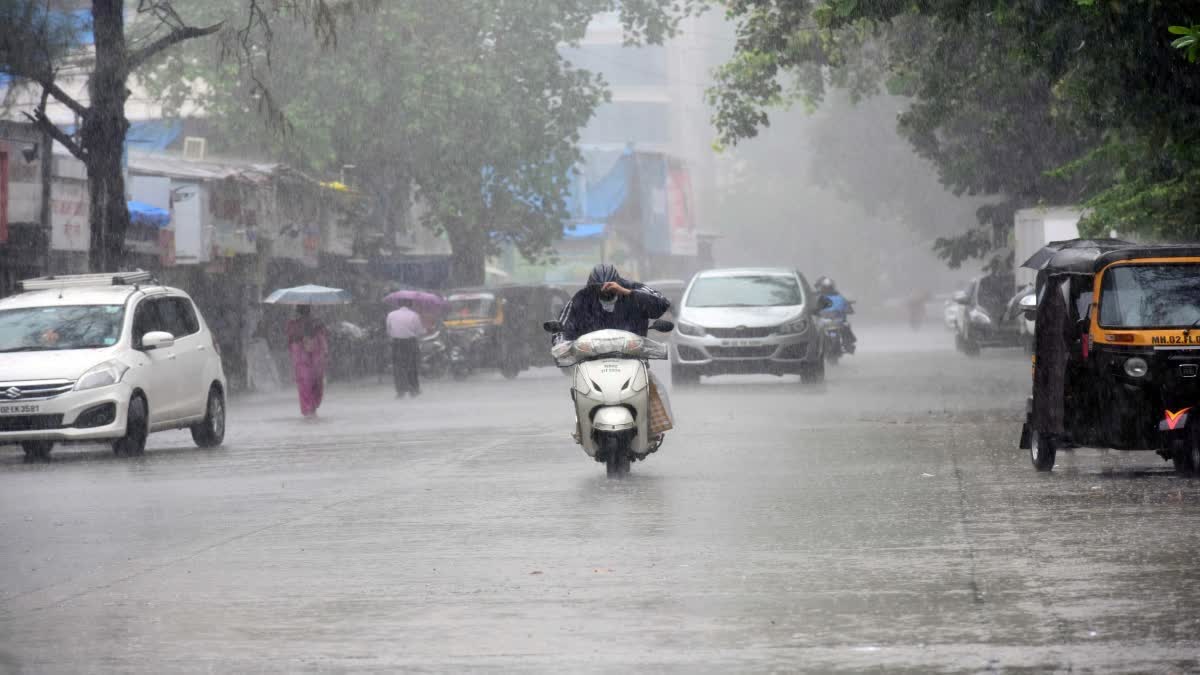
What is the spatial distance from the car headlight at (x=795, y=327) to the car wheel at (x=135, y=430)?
12278mm

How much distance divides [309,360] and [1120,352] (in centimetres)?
1567

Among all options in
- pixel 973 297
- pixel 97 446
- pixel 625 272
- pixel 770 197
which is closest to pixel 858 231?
pixel 770 197

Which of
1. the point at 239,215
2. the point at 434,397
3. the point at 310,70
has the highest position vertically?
the point at 310,70

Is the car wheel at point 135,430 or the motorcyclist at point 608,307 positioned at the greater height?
the motorcyclist at point 608,307

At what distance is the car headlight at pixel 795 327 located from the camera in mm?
29453

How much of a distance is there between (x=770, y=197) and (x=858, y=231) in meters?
6.83

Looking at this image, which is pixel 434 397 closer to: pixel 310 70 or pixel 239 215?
pixel 239 215

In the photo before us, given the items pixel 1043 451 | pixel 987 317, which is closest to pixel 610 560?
pixel 1043 451

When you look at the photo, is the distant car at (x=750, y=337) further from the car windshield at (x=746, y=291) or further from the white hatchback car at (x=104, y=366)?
the white hatchback car at (x=104, y=366)

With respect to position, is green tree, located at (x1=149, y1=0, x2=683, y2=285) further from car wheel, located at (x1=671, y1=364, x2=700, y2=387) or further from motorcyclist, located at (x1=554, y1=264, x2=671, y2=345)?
motorcyclist, located at (x1=554, y1=264, x2=671, y2=345)

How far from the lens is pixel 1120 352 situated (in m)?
13.6

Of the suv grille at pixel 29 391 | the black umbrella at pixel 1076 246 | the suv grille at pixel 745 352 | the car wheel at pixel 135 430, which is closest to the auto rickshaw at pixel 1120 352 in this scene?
the black umbrella at pixel 1076 246

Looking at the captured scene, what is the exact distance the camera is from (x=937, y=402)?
2458cm

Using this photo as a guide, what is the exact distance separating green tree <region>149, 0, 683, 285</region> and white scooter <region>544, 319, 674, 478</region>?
98.3 feet
